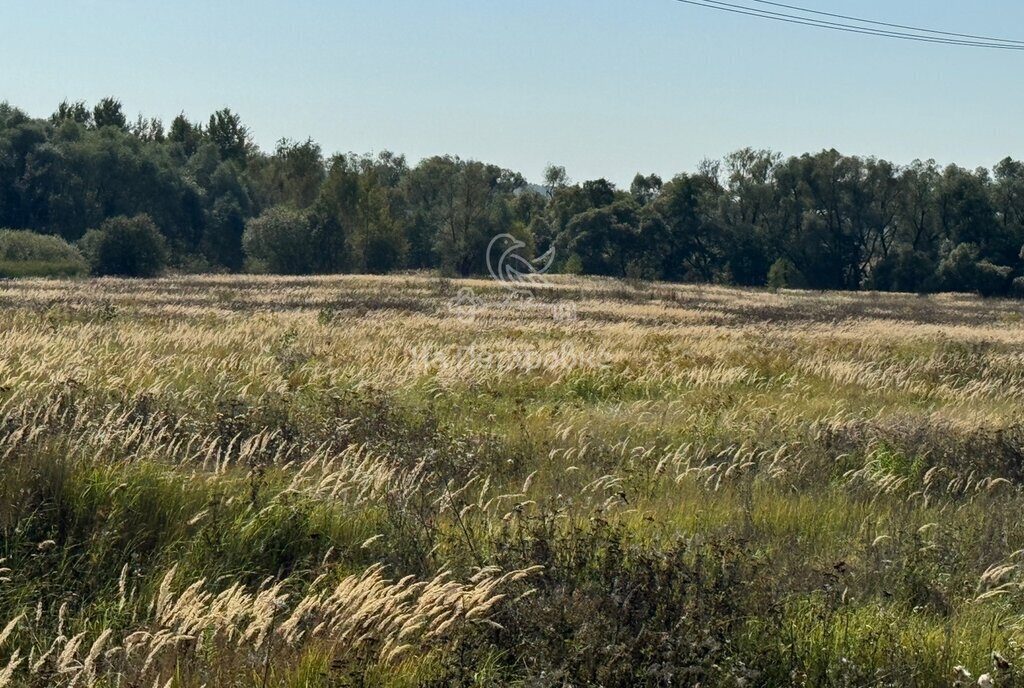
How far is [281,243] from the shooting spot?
95750 millimetres

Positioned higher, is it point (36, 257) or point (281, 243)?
point (281, 243)

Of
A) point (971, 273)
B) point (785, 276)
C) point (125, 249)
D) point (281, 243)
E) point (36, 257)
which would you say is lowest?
point (785, 276)

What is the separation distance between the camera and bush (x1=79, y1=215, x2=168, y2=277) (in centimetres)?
7219

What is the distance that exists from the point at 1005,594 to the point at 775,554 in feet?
4.72

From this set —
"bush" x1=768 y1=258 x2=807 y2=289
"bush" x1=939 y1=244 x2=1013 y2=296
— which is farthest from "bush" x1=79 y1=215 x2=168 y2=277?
"bush" x1=939 y1=244 x2=1013 y2=296

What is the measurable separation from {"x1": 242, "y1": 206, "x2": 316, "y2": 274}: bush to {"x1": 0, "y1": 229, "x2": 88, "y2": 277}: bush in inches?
776

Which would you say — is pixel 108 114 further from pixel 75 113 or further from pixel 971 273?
pixel 971 273

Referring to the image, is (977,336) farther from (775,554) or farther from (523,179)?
(523,179)

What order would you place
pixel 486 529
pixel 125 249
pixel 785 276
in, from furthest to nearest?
pixel 785 276
pixel 125 249
pixel 486 529

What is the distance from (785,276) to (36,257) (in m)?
61.9

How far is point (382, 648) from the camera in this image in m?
4.71

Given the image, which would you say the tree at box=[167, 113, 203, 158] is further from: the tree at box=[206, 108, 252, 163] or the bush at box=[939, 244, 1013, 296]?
the bush at box=[939, 244, 1013, 296]

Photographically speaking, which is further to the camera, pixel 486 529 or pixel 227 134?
pixel 227 134

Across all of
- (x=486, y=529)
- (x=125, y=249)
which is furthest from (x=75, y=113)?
(x=486, y=529)
